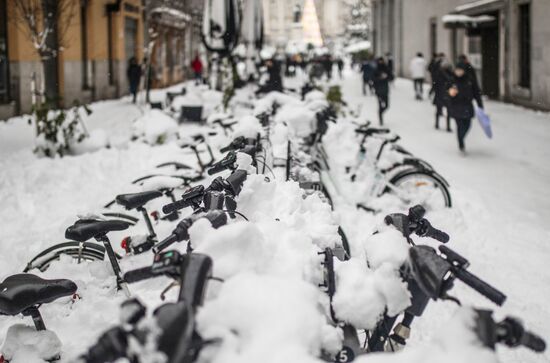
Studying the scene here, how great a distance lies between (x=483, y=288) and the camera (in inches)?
69.3

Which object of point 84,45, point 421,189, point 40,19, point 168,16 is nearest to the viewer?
point 421,189

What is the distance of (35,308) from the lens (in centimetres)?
281

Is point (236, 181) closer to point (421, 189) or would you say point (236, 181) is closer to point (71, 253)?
point (71, 253)

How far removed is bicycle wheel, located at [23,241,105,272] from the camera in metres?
4.24

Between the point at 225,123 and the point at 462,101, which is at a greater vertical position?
the point at 462,101

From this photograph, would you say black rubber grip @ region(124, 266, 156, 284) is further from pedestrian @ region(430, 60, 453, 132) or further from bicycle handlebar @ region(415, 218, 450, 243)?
pedestrian @ region(430, 60, 453, 132)

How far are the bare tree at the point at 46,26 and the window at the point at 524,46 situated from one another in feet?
44.3

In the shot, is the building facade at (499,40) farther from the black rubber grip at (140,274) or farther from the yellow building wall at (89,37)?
the black rubber grip at (140,274)

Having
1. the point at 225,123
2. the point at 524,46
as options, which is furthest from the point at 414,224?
the point at 524,46

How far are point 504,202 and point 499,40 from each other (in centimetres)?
1544

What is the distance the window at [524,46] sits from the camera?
1875 centimetres

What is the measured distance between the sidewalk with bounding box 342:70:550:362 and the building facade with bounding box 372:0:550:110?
2.20 m

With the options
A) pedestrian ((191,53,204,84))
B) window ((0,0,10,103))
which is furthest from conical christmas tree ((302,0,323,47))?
window ((0,0,10,103))

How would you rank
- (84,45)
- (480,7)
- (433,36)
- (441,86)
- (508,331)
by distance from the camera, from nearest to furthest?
(508,331)
(441,86)
(480,7)
(84,45)
(433,36)
